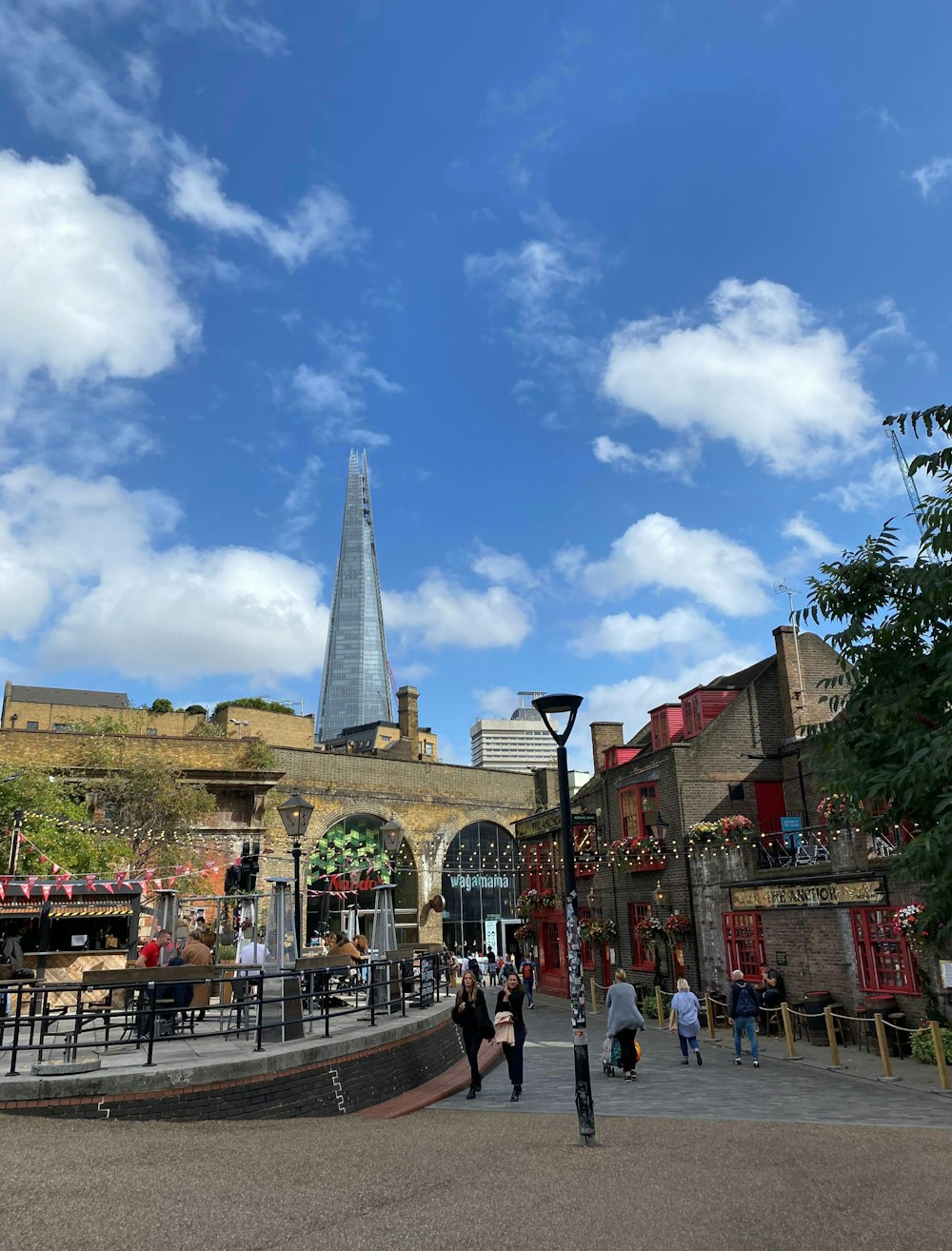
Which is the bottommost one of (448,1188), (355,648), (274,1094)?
(448,1188)

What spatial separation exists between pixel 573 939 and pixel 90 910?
13005 mm

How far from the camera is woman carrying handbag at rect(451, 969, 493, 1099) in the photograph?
11.5 meters

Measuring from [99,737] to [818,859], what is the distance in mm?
23986

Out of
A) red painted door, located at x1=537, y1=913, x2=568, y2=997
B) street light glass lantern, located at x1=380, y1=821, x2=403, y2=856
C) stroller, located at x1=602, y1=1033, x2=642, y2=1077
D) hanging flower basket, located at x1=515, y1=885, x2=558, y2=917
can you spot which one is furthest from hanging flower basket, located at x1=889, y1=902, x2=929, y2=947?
hanging flower basket, located at x1=515, y1=885, x2=558, y2=917

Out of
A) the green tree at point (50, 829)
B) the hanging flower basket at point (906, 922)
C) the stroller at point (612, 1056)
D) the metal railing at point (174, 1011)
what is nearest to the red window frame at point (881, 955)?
the hanging flower basket at point (906, 922)

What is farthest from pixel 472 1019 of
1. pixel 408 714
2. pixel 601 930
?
pixel 408 714

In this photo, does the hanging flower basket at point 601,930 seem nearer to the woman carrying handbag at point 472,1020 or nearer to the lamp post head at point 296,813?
the lamp post head at point 296,813

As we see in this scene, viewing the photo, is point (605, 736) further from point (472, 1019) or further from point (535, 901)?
point (472, 1019)

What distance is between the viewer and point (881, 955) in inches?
670

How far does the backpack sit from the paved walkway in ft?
2.79

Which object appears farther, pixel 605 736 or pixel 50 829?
pixel 605 736

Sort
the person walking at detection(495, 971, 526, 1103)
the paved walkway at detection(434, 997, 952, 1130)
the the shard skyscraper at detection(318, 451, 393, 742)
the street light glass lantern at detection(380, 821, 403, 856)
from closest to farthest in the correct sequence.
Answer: the paved walkway at detection(434, 997, 952, 1130) → the person walking at detection(495, 971, 526, 1103) → the street light glass lantern at detection(380, 821, 403, 856) → the the shard skyscraper at detection(318, 451, 393, 742)

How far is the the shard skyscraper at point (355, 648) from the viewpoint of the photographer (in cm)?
15312

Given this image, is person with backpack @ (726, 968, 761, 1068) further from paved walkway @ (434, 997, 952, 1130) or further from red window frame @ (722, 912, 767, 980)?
red window frame @ (722, 912, 767, 980)
